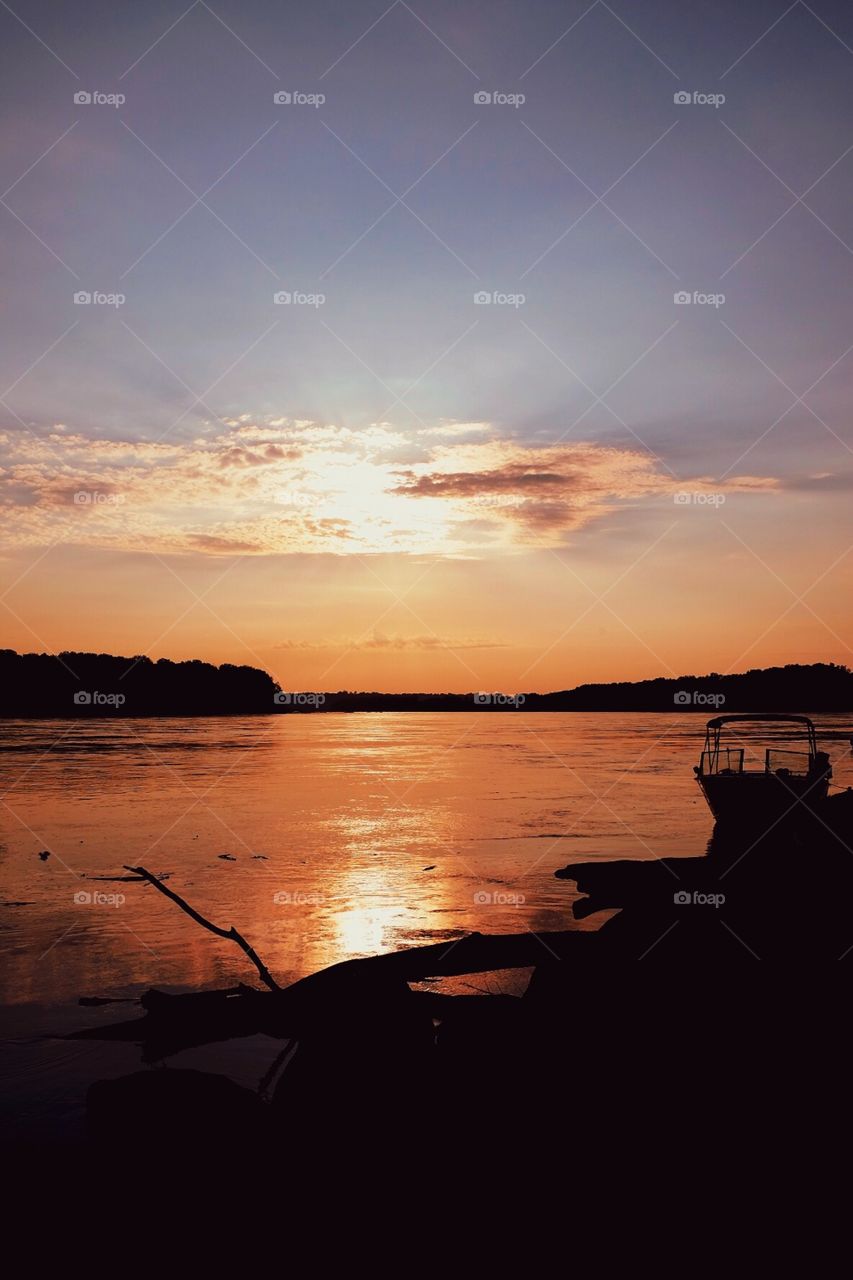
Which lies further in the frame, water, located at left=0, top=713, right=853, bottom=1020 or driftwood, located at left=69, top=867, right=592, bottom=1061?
water, located at left=0, top=713, right=853, bottom=1020

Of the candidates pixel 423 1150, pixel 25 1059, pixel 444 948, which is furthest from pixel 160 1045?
pixel 423 1150

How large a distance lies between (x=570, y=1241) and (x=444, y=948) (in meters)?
5.63

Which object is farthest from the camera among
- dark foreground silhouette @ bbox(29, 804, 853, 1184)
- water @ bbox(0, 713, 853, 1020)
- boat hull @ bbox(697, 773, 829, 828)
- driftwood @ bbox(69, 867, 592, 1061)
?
boat hull @ bbox(697, 773, 829, 828)

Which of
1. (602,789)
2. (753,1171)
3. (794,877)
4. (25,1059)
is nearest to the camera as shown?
(753,1171)

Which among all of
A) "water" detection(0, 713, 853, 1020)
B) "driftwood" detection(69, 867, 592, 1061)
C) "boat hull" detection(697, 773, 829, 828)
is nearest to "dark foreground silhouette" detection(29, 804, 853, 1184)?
"driftwood" detection(69, 867, 592, 1061)

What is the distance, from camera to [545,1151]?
7.79 meters

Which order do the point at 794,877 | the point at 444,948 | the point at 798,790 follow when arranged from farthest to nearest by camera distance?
the point at 798,790 → the point at 794,877 → the point at 444,948

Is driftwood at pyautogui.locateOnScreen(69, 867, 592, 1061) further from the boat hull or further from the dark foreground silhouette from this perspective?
the boat hull

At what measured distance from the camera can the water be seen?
16.6m

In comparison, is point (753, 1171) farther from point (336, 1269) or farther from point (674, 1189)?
point (336, 1269)

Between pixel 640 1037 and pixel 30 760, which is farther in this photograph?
pixel 30 760

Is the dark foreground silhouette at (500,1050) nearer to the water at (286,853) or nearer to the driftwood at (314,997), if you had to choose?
the driftwood at (314,997)

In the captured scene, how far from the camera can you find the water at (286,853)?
1661 cm

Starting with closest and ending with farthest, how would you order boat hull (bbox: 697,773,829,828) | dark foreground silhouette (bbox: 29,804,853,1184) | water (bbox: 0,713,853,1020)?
1. dark foreground silhouette (bbox: 29,804,853,1184)
2. water (bbox: 0,713,853,1020)
3. boat hull (bbox: 697,773,829,828)
